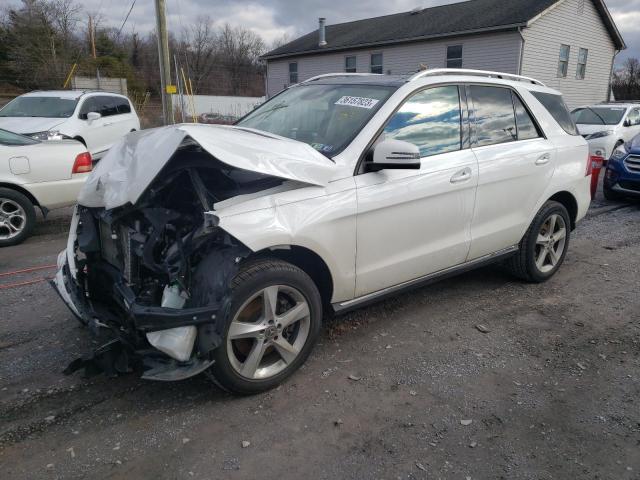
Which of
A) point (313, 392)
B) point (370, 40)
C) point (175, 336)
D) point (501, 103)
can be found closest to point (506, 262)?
point (501, 103)

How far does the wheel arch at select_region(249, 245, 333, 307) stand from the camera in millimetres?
2984

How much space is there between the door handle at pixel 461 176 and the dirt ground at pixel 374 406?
3.77 feet

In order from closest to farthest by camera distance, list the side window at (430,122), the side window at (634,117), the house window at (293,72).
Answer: the side window at (430,122) → the side window at (634,117) → the house window at (293,72)

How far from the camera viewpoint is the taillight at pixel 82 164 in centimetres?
638

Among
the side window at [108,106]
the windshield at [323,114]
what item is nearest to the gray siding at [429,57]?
the side window at [108,106]

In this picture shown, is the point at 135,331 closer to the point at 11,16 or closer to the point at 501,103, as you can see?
the point at 501,103

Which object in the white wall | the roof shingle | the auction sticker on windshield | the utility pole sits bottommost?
the auction sticker on windshield

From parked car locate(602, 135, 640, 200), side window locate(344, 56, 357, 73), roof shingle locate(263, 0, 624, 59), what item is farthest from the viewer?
side window locate(344, 56, 357, 73)

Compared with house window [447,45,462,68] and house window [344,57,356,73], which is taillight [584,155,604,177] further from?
house window [344,57,356,73]

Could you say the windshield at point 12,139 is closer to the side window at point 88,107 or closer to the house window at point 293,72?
the side window at point 88,107

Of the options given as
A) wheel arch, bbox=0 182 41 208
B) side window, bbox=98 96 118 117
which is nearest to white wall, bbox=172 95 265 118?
side window, bbox=98 96 118 117

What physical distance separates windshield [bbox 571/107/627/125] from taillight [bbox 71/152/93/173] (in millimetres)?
12809

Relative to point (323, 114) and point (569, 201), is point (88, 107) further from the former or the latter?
point (569, 201)

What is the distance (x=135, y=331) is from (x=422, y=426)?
165 centimetres
